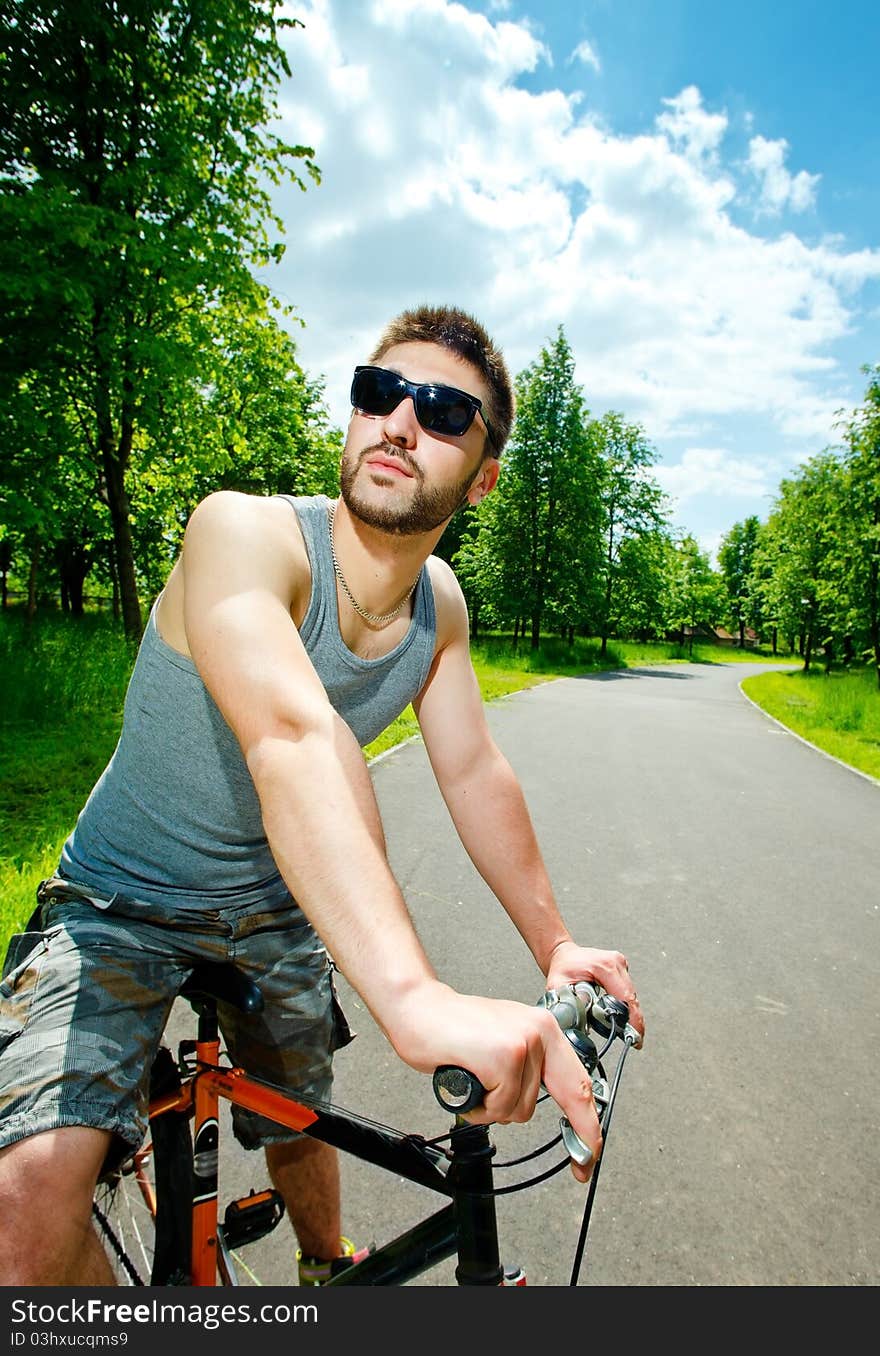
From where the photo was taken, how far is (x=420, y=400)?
6.17ft

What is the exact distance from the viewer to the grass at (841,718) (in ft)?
41.1

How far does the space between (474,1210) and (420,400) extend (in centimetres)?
172

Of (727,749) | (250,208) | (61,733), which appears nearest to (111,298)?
(250,208)

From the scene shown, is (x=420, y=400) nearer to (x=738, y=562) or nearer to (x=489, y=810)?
(x=489, y=810)

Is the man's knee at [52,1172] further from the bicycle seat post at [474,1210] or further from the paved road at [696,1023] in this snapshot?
the paved road at [696,1023]

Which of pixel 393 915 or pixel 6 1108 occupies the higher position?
pixel 393 915

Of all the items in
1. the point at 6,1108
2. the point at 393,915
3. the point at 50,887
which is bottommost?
the point at 6,1108

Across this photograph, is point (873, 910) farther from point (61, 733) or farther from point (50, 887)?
point (61, 733)

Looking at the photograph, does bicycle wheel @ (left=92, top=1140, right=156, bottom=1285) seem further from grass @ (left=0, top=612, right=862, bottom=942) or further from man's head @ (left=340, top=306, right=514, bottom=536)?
grass @ (left=0, top=612, right=862, bottom=942)

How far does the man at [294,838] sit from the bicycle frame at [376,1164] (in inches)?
6.0

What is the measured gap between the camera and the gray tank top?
1654 millimetres

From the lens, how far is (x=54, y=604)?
1628 inches

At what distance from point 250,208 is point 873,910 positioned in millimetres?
11564

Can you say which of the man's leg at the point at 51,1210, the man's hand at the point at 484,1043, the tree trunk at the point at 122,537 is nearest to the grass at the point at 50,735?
the tree trunk at the point at 122,537
